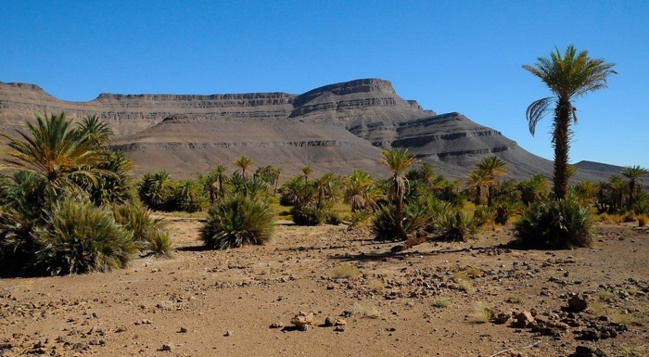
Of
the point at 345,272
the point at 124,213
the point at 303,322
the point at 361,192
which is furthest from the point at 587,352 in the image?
the point at 361,192

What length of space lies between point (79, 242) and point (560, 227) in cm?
1545

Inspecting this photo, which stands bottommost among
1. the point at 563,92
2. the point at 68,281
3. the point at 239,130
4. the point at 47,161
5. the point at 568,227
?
the point at 68,281

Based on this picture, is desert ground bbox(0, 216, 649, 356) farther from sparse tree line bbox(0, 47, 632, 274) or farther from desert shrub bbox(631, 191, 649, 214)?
desert shrub bbox(631, 191, 649, 214)

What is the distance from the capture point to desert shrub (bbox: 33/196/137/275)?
1371 centimetres

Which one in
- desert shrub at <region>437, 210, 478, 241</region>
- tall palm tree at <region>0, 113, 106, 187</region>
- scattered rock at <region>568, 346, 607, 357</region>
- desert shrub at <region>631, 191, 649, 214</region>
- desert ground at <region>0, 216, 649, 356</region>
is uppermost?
tall palm tree at <region>0, 113, 106, 187</region>

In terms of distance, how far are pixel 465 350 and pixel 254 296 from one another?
5.26m

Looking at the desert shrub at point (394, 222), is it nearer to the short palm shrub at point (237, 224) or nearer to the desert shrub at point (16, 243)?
the short palm shrub at point (237, 224)

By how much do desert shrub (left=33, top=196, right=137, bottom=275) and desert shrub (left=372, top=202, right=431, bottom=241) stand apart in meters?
11.1

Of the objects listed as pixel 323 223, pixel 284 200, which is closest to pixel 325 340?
pixel 323 223

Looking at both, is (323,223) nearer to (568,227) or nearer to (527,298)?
(568,227)

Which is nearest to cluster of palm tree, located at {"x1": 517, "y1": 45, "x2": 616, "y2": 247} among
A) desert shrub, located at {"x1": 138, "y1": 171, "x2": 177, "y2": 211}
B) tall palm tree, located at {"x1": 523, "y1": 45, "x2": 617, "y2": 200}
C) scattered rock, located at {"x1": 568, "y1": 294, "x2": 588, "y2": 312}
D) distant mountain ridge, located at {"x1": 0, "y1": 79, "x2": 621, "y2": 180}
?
tall palm tree, located at {"x1": 523, "y1": 45, "x2": 617, "y2": 200}

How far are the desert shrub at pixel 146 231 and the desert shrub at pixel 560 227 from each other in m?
12.8

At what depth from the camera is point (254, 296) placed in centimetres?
1077

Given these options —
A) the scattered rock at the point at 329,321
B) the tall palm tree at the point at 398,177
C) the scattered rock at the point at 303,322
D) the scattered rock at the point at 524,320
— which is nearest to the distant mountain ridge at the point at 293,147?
the tall palm tree at the point at 398,177
